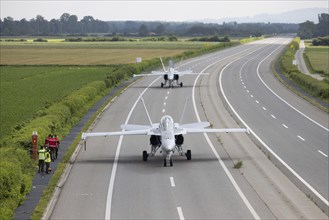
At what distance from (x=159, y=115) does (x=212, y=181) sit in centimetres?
2247

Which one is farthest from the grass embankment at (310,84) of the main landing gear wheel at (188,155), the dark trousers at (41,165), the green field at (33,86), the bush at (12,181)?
the bush at (12,181)

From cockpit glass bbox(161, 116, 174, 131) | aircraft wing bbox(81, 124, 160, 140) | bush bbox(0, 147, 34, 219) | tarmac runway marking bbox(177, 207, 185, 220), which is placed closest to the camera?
tarmac runway marking bbox(177, 207, 185, 220)

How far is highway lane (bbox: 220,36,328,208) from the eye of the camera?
116 ft

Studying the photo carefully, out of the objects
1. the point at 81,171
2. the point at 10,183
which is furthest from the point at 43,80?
the point at 10,183

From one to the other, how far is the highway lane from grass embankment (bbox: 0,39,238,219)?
12932 mm

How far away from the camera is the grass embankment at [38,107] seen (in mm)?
27109

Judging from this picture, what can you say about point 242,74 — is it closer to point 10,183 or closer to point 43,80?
point 43,80

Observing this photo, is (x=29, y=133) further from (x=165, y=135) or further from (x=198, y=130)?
(x=198, y=130)

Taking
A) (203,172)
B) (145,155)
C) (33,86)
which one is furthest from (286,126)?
(33,86)

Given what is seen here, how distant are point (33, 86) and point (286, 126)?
37.8 m

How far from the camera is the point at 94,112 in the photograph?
55094 mm

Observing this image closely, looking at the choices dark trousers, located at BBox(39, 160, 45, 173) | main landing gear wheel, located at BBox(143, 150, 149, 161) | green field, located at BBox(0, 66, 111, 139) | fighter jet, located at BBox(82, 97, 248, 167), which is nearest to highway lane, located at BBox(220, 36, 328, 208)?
fighter jet, located at BBox(82, 97, 248, 167)

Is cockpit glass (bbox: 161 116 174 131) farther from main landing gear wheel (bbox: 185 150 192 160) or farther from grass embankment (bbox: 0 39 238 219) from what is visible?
grass embankment (bbox: 0 39 238 219)

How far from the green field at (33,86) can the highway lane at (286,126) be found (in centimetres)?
1706
